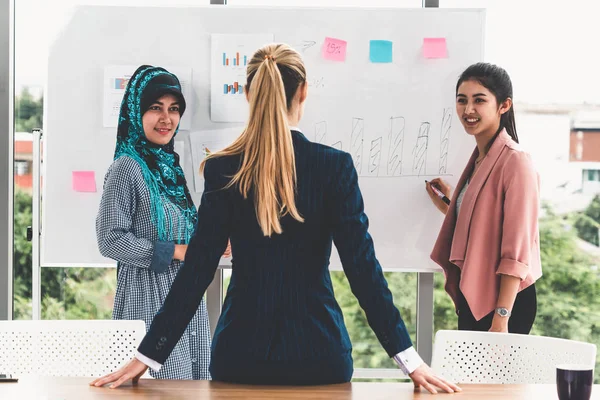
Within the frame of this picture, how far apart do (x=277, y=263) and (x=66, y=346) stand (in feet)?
2.51

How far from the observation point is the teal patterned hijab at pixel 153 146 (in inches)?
115

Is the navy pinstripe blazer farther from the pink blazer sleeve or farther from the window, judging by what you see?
the window

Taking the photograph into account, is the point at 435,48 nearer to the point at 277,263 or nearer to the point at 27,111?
the point at 277,263

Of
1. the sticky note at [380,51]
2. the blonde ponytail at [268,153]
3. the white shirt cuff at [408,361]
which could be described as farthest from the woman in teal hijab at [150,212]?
the white shirt cuff at [408,361]

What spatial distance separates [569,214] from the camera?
3217mm

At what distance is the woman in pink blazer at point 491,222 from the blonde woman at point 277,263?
102 cm

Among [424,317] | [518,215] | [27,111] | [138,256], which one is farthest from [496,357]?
[27,111]

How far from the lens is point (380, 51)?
3074mm

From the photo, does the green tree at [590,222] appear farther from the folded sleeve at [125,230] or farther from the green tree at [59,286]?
the green tree at [59,286]

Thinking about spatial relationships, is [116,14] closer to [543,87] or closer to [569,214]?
[543,87]

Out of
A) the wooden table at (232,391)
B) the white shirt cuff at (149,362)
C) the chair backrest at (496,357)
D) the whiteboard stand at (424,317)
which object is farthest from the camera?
the whiteboard stand at (424,317)

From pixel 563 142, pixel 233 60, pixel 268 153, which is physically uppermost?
pixel 233 60

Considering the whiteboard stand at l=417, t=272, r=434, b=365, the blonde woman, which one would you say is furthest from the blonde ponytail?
the whiteboard stand at l=417, t=272, r=434, b=365

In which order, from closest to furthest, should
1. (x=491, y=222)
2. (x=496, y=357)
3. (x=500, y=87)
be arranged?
(x=496, y=357), (x=491, y=222), (x=500, y=87)
